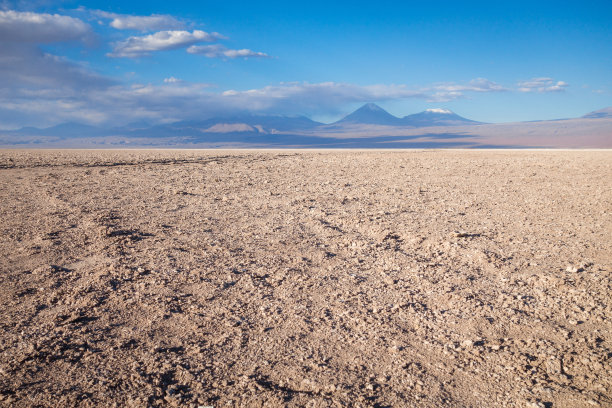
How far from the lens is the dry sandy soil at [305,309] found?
2.45m

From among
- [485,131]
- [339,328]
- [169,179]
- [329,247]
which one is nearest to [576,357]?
[339,328]

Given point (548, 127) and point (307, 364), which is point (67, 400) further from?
point (548, 127)

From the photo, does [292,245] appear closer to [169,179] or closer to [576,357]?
[576,357]

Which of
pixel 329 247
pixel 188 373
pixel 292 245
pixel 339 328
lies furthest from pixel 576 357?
pixel 292 245

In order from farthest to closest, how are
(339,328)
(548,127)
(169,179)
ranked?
(548,127) < (169,179) < (339,328)

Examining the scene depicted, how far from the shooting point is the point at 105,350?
2775mm

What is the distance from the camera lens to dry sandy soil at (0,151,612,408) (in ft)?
8.02

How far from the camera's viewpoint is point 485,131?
611 ft

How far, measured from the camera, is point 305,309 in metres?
3.45

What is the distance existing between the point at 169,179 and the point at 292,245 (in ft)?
27.6

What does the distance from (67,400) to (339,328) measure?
1.81 metres

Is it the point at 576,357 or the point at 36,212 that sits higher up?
the point at 36,212

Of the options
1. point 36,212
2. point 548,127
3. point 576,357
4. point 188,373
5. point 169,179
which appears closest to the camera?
point 188,373

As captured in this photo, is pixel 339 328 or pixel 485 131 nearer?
pixel 339 328
